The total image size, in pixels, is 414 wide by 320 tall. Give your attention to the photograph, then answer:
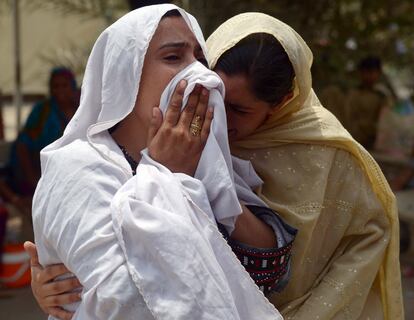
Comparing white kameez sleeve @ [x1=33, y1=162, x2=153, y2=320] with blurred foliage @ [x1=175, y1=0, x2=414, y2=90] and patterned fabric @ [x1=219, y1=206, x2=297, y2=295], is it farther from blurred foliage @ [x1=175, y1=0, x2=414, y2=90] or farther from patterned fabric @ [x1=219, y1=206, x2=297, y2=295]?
blurred foliage @ [x1=175, y1=0, x2=414, y2=90]

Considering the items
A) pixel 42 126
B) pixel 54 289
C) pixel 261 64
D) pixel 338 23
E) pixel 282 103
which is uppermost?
pixel 261 64

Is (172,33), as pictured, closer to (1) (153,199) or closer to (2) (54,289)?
(1) (153,199)

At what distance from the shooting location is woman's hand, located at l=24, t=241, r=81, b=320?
1.49 m

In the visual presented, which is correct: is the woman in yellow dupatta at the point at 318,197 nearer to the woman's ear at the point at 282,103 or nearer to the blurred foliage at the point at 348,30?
the woman's ear at the point at 282,103

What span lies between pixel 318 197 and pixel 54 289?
64 centimetres

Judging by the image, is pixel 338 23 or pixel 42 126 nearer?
pixel 42 126

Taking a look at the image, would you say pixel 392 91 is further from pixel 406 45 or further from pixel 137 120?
pixel 137 120

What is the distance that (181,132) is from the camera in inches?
55.3

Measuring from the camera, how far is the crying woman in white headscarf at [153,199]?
131 cm

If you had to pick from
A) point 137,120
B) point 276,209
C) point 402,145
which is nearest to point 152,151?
point 137,120

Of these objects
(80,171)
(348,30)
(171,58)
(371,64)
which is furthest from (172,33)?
(348,30)

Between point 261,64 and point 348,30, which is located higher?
point 261,64

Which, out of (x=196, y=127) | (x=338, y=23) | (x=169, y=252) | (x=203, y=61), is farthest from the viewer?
(x=338, y=23)

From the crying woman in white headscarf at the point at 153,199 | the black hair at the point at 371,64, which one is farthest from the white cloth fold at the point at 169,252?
the black hair at the point at 371,64
